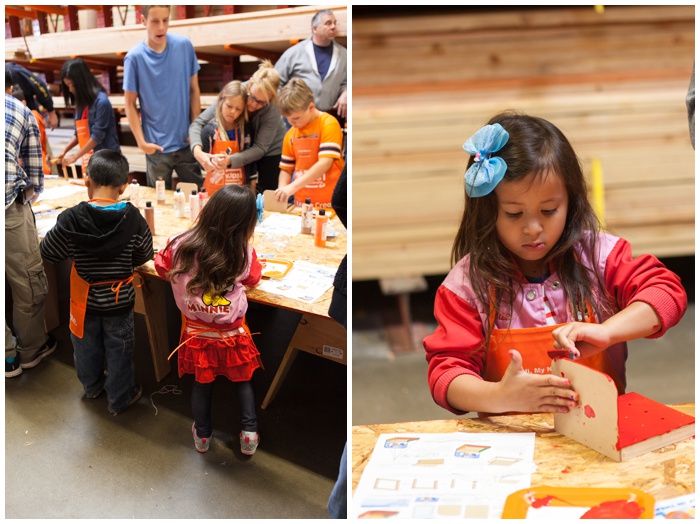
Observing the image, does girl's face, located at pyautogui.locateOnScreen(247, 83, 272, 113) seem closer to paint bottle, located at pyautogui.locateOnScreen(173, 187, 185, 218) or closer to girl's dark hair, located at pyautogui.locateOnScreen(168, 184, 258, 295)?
paint bottle, located at pyautogui.locateOnScreen(173, 187, 185, 218)

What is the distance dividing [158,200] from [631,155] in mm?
2820

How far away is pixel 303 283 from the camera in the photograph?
8.29 feet

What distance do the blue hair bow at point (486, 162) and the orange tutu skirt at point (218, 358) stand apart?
137 centimetres

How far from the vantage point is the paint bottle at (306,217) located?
10.1ft

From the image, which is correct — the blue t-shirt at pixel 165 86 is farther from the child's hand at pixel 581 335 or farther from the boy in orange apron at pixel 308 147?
the child's hand at pixel 581 335

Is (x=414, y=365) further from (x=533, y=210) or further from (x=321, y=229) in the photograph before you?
(x=533, y=210)

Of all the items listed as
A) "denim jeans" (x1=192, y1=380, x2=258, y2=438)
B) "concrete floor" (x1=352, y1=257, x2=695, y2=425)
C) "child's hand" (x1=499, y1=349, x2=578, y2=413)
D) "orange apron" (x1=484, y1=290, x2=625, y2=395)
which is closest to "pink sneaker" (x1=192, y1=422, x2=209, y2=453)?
"denim jeans" (x1=192, y1=380, x2=258, y2=438)

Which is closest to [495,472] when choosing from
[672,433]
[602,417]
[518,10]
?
[602,417]

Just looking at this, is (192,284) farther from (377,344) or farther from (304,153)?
(377,344)

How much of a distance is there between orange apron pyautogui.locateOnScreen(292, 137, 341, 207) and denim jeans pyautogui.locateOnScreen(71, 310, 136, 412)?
4.03 feet

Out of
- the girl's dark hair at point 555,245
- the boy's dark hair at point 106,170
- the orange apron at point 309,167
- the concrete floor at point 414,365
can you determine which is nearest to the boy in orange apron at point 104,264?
the boy's dark hair at point 106,170

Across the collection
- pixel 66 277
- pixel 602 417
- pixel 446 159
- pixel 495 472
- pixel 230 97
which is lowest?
pixel 66 277

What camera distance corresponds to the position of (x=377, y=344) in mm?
4281

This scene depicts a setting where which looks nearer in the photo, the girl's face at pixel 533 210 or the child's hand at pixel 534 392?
the child's hand at pixel 534 392
